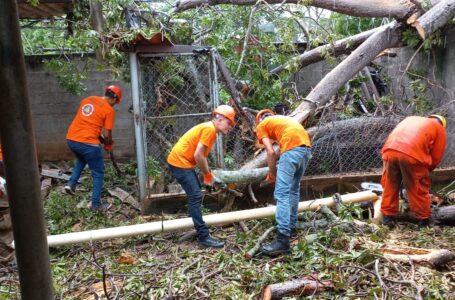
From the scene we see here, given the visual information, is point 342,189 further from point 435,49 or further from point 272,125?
point 435,49

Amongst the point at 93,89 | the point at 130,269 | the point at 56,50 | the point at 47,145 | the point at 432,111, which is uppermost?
the point at 56,50

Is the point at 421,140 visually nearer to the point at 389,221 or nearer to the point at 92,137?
the point at 389,221

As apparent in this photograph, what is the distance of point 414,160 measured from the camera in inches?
171

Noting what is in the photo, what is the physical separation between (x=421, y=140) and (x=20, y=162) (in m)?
4.25

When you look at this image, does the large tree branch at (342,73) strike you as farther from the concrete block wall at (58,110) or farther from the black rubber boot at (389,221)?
the concrete block wall at (58,110)

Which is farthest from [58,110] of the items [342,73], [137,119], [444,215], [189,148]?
[444,215]

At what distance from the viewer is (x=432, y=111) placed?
623 centimetres

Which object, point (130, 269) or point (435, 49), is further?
point (435, 49)

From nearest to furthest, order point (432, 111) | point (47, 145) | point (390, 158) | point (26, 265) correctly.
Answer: point (26, 265) → point (390, 158) → point (432, 111) → point (47, 145)

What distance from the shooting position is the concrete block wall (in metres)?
7.71

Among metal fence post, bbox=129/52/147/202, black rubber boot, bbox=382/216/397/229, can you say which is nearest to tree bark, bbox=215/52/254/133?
metal fence post, bbox=129/52/147/202

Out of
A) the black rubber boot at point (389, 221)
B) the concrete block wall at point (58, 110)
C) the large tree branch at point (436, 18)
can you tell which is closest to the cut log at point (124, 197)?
the concrete block wall at point (58, 110)

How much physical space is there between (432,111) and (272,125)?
3371mm

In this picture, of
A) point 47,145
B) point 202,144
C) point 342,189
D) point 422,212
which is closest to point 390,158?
point 422,212
